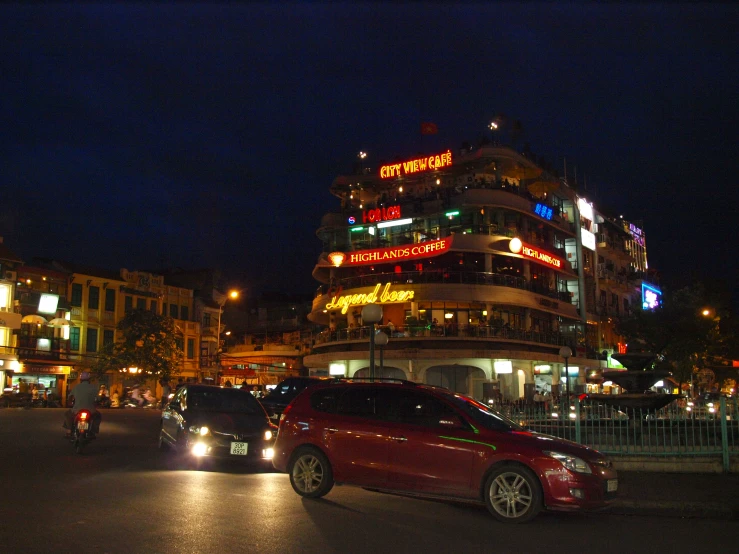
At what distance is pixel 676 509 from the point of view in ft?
34.0

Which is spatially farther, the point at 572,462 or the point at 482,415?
the point at 482,415

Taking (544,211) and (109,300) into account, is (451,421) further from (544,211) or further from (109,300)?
(109,300)

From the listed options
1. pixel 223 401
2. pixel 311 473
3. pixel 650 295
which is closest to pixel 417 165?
pixel 650 295

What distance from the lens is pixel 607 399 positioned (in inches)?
712

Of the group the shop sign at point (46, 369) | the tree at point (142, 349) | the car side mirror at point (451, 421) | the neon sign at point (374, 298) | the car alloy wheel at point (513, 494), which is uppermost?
the neon sign at point (374, 298)

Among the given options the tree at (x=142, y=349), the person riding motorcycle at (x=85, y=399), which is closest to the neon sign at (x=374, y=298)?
the tree at (x=142, y=349)

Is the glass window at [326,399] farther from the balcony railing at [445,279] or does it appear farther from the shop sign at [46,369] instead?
the shop sign at [46,369]

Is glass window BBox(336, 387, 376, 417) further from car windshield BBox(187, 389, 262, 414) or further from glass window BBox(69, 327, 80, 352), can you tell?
glass window BBox(69, 327, 80, 352)

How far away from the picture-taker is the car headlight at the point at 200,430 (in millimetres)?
13914

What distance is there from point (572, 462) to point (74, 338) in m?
53.0

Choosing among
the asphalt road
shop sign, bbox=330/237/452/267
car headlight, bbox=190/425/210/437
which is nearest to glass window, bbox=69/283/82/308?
shop sign, bbox=330/237/452/267

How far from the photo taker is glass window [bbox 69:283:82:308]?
56000 millimetres

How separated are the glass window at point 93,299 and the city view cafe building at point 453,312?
1858 centimetres

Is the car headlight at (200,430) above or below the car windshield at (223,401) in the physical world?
below
